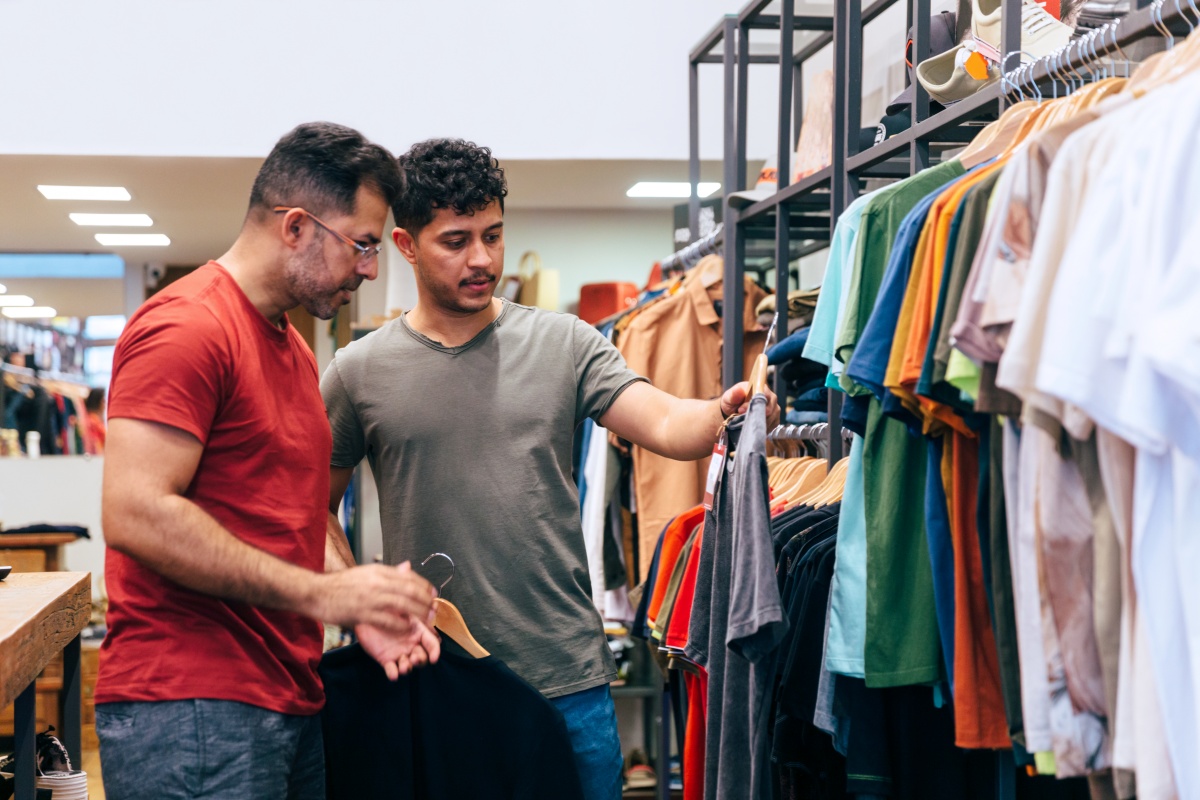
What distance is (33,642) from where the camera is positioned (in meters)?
1.80

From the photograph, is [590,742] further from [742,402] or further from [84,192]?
[84,192]

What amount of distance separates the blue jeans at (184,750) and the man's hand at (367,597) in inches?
9.3

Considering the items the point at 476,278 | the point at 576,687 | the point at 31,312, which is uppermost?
the point at 31,312

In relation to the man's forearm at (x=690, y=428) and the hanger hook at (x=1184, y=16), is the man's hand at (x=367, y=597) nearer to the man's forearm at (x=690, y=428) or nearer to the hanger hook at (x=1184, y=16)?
the man's forearm at (x=690, y=428)

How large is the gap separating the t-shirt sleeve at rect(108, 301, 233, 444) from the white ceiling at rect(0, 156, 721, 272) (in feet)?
12.1

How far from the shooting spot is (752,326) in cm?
372

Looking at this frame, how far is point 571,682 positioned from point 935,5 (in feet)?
9.45

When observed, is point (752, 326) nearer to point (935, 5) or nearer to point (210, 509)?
point (935, 5)

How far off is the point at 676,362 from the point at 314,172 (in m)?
2.23

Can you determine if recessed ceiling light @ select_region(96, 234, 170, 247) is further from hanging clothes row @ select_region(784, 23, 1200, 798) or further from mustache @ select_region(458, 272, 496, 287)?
hanging clothes row @ select_region(784, 23, 1200, 798)

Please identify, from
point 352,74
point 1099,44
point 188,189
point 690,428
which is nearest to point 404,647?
point 690,428

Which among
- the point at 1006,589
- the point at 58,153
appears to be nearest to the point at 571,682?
the point at 1006,589

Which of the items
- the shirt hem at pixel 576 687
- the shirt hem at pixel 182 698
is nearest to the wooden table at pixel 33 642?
the shirt hem at pixel 182 698

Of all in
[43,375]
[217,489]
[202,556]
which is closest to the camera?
[202,556]
